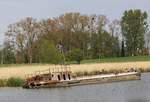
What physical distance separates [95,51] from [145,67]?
194 ft

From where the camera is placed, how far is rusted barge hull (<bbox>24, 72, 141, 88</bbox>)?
58750mm

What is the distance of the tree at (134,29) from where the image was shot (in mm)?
137250

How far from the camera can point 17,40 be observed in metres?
131

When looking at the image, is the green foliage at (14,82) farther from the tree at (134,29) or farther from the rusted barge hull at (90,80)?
the tree at (134,29)

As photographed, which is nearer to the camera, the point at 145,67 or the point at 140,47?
the point at 145,67

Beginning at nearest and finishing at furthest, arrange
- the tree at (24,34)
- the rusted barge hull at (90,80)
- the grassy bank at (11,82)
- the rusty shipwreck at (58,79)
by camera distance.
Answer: the grassy bank at (11,82) < the rusty shipwreck at (58,79) < the rusted barge hull at (90,80) < the tree at (24,34)

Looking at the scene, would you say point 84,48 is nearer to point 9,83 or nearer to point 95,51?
point 95,51

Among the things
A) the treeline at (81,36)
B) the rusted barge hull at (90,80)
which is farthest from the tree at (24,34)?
the rusted barge hull at (90,80)

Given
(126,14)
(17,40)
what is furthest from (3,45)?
(126,14)

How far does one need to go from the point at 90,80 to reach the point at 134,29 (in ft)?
254

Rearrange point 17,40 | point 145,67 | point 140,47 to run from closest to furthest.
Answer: point 145,67 → point 17,40 → point 140,47

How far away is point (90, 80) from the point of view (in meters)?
61.6

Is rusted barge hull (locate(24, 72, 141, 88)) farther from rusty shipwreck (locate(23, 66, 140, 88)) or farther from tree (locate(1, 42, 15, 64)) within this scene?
tree (locate(1, 42, 15, 64))

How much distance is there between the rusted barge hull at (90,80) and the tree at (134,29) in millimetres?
70351
